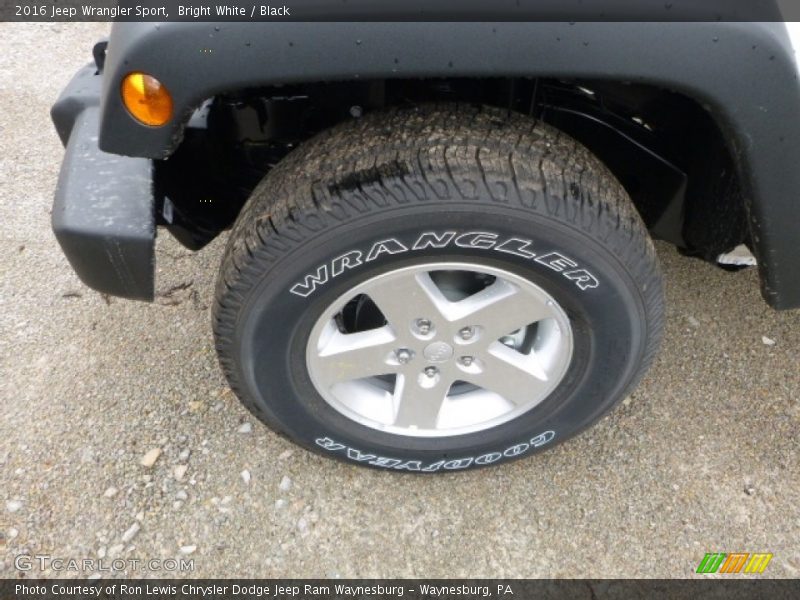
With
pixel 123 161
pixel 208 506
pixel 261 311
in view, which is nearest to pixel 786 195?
pixel 261 311

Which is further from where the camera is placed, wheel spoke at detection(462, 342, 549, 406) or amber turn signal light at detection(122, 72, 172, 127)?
wheel spoke at detection(462, 342, 549, 406)

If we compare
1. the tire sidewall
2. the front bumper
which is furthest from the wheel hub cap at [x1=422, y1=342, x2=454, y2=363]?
the front bumper

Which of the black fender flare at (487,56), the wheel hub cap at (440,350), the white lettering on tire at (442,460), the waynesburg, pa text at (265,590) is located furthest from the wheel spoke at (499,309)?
the waynesburg, pa text at (265,590)

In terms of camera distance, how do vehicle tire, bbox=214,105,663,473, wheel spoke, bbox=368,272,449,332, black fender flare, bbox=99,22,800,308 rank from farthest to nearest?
wheel spoke, bbox=368,272,449,332 < vehicle tire, bbox=214,105,663,473 < black fender flare, bbox=99,22,800,308

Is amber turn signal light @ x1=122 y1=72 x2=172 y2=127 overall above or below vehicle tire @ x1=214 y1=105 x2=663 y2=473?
above

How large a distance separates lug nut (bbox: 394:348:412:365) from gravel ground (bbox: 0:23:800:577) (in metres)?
0.51

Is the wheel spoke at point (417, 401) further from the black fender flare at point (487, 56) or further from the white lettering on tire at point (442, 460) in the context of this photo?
the black fender flare at point (487, 56)

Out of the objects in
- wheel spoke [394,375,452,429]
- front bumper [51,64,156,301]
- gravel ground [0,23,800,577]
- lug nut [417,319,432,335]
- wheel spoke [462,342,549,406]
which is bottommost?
gravel ground [0,23,800,577]

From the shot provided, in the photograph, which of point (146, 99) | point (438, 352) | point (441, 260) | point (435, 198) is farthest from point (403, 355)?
point (146, 99)

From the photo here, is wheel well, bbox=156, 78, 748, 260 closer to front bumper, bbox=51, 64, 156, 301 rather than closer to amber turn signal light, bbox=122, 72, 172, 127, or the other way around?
front bumper, bbox=51, 64, 156, 301

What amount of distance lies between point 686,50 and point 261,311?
1.09 m

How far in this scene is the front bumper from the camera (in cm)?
165

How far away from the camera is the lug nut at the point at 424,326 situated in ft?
5.65

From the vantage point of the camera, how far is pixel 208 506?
80.0 inches
